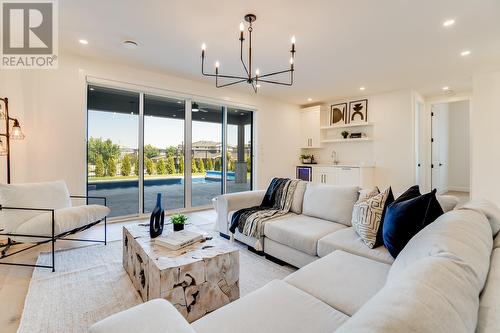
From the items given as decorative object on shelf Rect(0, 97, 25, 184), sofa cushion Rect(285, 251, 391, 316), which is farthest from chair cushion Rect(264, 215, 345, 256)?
decorative object on shelf Rect(0, 97, 25, 184)

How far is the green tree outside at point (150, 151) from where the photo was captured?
457cm

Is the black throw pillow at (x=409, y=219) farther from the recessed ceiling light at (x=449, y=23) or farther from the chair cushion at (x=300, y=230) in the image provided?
the recessed ceiling light at (x=449, y=23)

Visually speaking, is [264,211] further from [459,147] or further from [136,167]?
[459,147]

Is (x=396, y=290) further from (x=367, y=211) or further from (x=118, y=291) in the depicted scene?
(x=118, y=291)

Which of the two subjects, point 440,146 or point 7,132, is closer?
point 7,132

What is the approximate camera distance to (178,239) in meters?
2.00

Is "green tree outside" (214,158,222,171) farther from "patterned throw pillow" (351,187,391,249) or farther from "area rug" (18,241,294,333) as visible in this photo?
"patterned throw pillow" (351,187,391,249)

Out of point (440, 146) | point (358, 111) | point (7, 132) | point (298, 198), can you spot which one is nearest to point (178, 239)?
point (298, 198)

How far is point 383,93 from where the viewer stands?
577cm

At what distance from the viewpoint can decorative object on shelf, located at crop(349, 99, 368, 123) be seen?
609cm

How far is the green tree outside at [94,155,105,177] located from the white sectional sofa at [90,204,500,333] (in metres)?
3.85

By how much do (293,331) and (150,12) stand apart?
3066 millimetres

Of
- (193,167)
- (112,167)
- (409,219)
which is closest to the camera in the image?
(409,219)

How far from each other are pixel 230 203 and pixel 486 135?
15.4 feet
